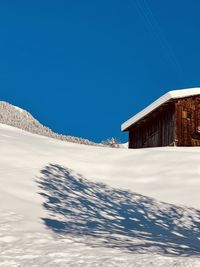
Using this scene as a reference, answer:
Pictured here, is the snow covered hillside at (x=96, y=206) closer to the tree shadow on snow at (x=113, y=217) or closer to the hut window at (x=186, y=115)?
the tree shadow on snow at (x=113, y=217)

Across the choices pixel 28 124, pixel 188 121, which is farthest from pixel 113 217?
pixel 28 124

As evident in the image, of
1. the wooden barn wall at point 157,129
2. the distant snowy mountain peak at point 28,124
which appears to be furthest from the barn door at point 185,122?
the distant snowy mountain peak at point 28,124

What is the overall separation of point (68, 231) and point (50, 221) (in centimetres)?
78

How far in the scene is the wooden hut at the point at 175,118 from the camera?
27062mm

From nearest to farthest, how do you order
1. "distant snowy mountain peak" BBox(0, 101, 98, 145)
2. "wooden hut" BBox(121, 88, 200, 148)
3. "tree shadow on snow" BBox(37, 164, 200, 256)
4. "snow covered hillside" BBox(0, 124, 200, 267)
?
"snow covered hillside" BBox(0, 124, 200, 267)
"tree shadow on snow" BBox(37, 164, 200, 256)
"wooden hut" BBox(121, 88, 200, 148)
"distant snowy mountain peak" BBox(0, 101, 98, 145)

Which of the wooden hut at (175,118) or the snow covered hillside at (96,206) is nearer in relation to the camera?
the snow covered hillside at (96,206)

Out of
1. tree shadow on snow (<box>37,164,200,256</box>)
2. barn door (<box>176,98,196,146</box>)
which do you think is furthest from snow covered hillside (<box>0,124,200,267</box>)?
barn door (<box>176,98,196,146</box>)

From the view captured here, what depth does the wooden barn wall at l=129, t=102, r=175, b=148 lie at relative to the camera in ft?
90.6

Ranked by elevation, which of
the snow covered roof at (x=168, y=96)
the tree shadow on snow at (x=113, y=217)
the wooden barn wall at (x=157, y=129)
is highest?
the snow covered roof at (x=168, y=96)

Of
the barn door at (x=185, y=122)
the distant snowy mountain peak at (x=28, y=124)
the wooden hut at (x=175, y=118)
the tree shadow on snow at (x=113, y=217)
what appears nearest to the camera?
the tree shadow on snow at (x=113, y=217)

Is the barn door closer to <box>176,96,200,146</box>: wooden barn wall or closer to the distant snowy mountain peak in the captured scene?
<box>176,96,200,146</box>: wooden barn wall

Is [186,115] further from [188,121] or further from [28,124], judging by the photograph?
[28,124]

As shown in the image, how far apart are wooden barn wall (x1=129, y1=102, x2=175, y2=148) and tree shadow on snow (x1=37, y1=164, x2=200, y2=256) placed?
1346cm

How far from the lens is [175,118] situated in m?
27.1
